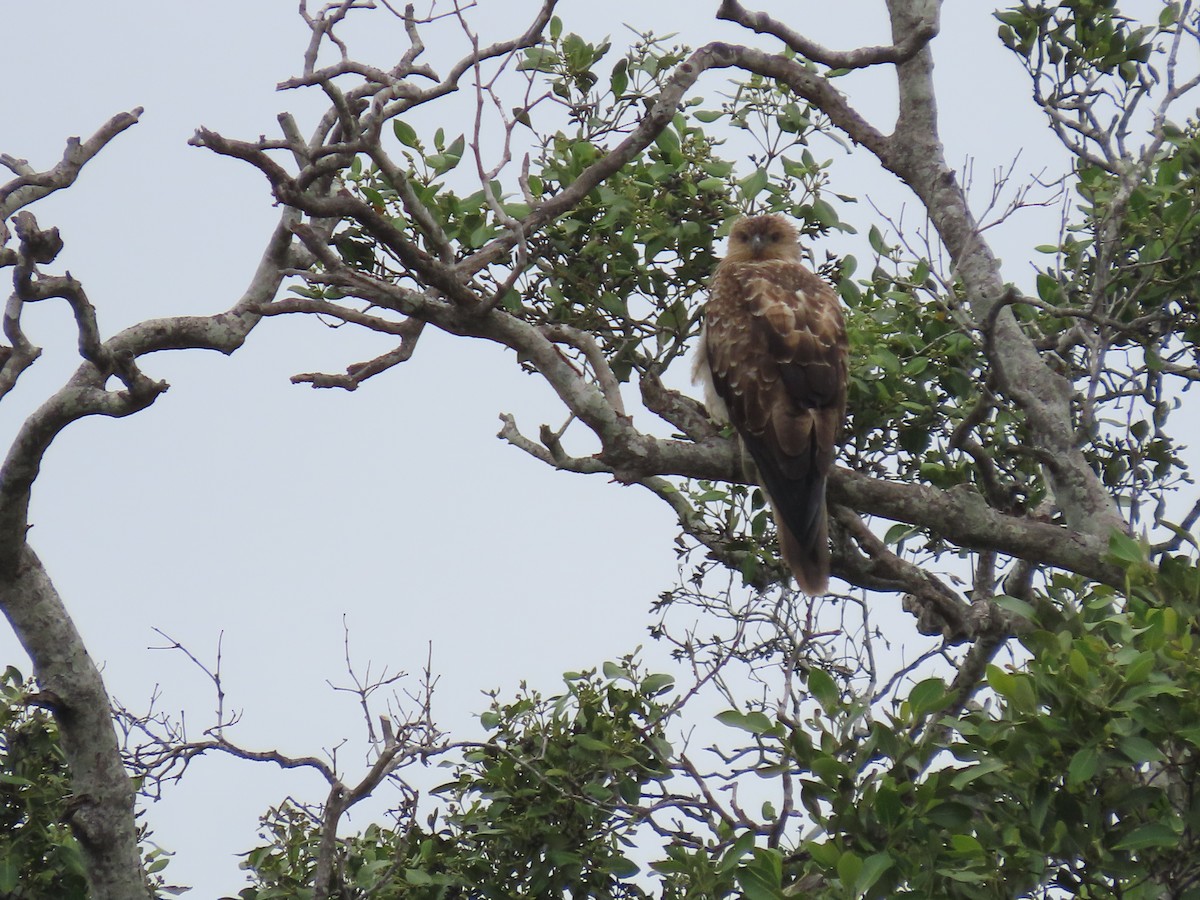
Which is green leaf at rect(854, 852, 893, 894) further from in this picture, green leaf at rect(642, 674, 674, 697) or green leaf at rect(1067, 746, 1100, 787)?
green leaf at rect(642, 674, 674, 697)

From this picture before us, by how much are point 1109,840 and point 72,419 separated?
3980mm

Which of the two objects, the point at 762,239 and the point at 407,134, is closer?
the point at 407,134

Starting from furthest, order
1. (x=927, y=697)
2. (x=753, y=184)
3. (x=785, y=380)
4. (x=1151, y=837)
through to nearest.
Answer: (x=785, y=380), (x=753, y=184), (x=927, y=697), (x=1151, y=837)

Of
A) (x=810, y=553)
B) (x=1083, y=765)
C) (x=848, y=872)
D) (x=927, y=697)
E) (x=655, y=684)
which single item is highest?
(x=810, y=553)

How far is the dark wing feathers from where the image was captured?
235 inches

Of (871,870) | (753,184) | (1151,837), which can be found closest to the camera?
(1151,837)

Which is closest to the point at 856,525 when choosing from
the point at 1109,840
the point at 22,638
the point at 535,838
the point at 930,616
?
the point at 930,616

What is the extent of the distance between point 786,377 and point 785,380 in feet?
0.05

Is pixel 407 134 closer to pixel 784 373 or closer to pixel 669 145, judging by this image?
pixel 669 145

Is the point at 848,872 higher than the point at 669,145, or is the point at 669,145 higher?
the point at 669,145

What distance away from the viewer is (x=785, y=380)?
253 inches

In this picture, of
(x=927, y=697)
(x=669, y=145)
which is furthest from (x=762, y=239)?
(x=927, y=697)

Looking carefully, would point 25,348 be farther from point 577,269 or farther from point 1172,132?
point 1172,132

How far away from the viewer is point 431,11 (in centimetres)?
644
